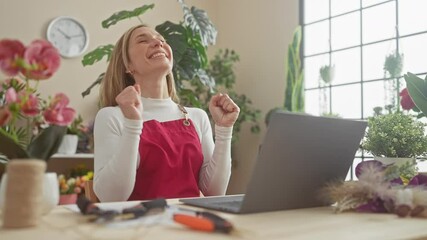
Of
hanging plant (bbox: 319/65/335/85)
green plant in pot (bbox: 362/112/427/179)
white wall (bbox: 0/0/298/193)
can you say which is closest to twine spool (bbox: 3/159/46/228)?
green plant in pot (bbox: 362/112/427/179)

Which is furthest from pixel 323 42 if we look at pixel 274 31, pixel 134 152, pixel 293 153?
pixel 293 153

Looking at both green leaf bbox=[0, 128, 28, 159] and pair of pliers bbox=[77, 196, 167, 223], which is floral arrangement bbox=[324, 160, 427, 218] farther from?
green leaf bbox=[0, 128, 28, 159]

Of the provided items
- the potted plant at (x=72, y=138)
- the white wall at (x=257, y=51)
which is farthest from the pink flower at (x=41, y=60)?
the white wall at (x=257, y=51)

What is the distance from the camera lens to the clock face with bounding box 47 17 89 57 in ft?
11.8

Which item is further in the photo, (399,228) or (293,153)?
(293,153)

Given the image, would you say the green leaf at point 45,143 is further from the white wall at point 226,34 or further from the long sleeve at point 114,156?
the white wall at point 226,34

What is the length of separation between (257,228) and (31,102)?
1.38 feet

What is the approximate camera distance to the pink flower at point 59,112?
69 cm

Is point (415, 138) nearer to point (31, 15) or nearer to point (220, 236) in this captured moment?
point (220, 236)

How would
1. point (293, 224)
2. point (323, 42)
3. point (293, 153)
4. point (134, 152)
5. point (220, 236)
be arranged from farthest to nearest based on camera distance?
point (323, 42) < point (134, 152) < point (293, 153) < point (293, 224) < point (220, 236)

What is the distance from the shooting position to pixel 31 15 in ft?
11.5

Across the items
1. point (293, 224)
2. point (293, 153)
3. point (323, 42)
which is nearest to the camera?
point (293, 224)

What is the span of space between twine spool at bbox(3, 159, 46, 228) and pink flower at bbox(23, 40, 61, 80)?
142mm

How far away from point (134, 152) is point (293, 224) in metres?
0.66
